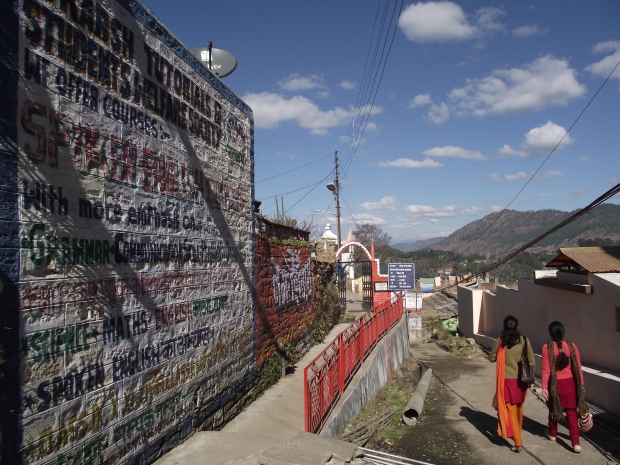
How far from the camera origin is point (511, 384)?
6.24 m

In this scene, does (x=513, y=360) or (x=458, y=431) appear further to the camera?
(x=458, y=431)

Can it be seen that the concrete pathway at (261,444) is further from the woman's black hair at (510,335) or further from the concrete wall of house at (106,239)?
the woman's black hair at (510,335)

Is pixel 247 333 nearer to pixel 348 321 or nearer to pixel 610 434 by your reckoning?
pixel 610 434

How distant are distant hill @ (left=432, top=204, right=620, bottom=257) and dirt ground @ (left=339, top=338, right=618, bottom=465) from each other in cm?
10359

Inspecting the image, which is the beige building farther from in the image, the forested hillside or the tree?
the tree

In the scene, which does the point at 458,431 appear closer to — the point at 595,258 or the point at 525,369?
the point at 525,369

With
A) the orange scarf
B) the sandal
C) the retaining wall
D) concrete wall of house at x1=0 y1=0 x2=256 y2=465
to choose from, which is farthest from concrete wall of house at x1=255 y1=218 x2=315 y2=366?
Answer: the sandal

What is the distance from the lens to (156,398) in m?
4.46

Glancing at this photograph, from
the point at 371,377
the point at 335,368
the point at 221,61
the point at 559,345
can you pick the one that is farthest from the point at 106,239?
the point at 371,377

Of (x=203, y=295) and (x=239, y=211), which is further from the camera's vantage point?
(x=239, y=211)

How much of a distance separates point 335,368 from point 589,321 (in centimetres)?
593

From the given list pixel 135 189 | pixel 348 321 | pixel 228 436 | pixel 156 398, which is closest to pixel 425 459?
pixel 228 436

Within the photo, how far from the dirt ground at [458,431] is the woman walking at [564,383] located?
47 cm

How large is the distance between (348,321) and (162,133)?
40.9 feet
